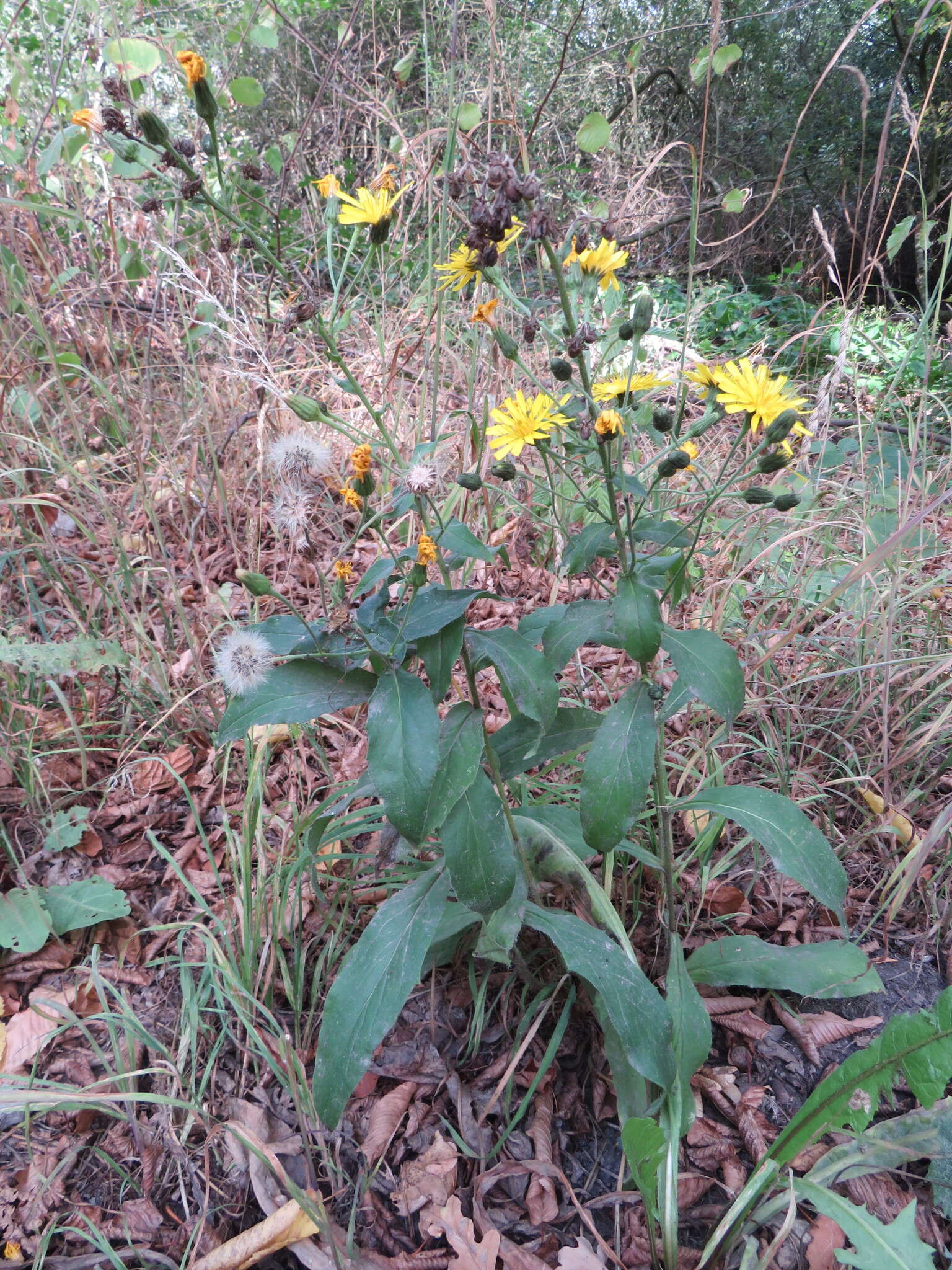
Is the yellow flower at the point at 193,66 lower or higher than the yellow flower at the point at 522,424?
higher

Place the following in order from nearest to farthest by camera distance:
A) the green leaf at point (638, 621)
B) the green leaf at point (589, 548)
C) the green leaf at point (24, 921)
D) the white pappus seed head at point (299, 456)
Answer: the green leaf at point (638, 621), the green leaf at point (589, 548), the white pappus seed head at point (299, 456), the green leaf at point (24, 921)

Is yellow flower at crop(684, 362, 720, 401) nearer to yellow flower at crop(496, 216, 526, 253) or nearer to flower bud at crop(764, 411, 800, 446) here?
flower bud at crop(764, 411, 800, 446)

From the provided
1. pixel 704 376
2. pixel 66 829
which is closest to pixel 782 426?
pixel 704 376

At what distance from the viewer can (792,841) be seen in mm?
1108

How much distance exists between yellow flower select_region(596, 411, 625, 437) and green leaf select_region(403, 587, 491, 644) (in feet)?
0.87

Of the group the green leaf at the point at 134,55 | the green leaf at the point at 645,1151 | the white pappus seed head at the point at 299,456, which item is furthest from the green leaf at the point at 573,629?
the green leaf at the point at 134,55

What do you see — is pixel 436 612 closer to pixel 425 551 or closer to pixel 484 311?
pixel 425 551

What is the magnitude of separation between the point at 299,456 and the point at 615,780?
2.48 feet

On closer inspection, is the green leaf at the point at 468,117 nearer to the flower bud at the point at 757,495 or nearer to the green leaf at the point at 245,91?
the green leaf at the point at 245,91

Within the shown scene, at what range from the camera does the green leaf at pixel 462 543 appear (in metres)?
1.06

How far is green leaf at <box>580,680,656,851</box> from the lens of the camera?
1.01 meters

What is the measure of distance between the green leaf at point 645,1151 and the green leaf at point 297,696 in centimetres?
69

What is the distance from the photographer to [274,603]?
7.32 ft

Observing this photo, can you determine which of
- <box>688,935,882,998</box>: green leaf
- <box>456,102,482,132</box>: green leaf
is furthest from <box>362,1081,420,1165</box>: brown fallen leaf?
<box>456,102,482,132</box>: green leaf
